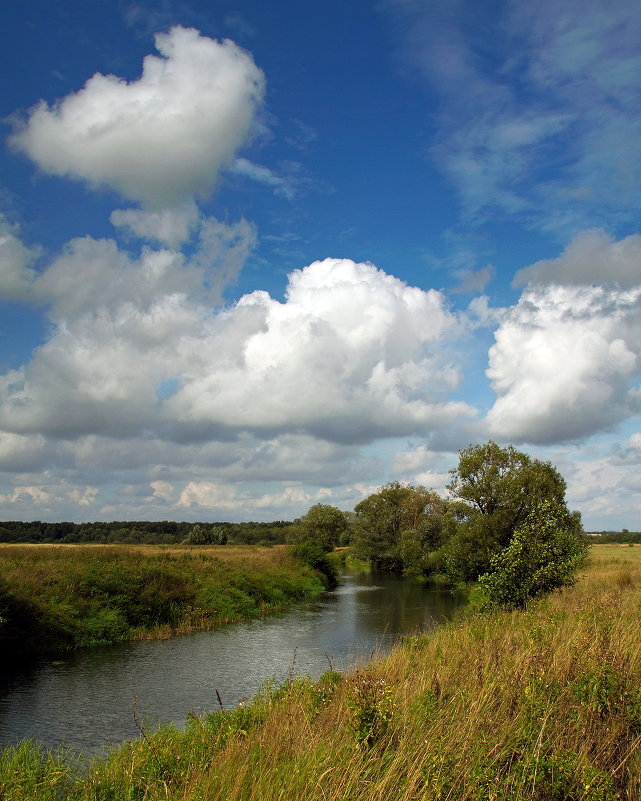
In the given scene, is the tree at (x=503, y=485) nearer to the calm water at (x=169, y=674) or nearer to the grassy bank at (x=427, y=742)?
the calm water at (x=169, y=674)

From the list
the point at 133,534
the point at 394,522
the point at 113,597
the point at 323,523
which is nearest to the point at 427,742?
the point at 113,597

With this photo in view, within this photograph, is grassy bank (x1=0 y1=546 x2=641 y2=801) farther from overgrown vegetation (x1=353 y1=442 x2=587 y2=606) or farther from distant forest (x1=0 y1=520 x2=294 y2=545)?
distant forest (x1=0 y1=520 x2=294 y2=545)

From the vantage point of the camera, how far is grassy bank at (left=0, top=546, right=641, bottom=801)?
5.29 metres

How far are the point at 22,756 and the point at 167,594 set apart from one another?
20.0 m

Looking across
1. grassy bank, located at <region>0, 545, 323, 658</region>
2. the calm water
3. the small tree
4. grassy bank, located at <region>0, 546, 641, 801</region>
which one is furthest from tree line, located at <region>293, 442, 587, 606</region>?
grassy bank, located at <region>0, 545, 323, 658</region>

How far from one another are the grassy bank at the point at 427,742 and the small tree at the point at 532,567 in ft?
29.0

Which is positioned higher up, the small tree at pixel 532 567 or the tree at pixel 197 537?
the small tree at pixel 532 567

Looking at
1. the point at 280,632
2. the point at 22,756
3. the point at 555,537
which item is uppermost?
the point at 555,537

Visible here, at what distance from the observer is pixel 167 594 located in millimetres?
28797

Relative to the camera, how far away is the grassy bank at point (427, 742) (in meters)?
5.29

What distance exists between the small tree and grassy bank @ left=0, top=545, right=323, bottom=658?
49.2 ft

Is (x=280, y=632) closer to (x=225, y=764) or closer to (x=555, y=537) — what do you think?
(x=555, y=537)

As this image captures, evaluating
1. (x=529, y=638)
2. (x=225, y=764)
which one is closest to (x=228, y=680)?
(x=529, y=638)

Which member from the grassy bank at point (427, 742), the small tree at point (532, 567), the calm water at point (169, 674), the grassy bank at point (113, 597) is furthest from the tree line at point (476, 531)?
the grassy bank at point (113, 597)
